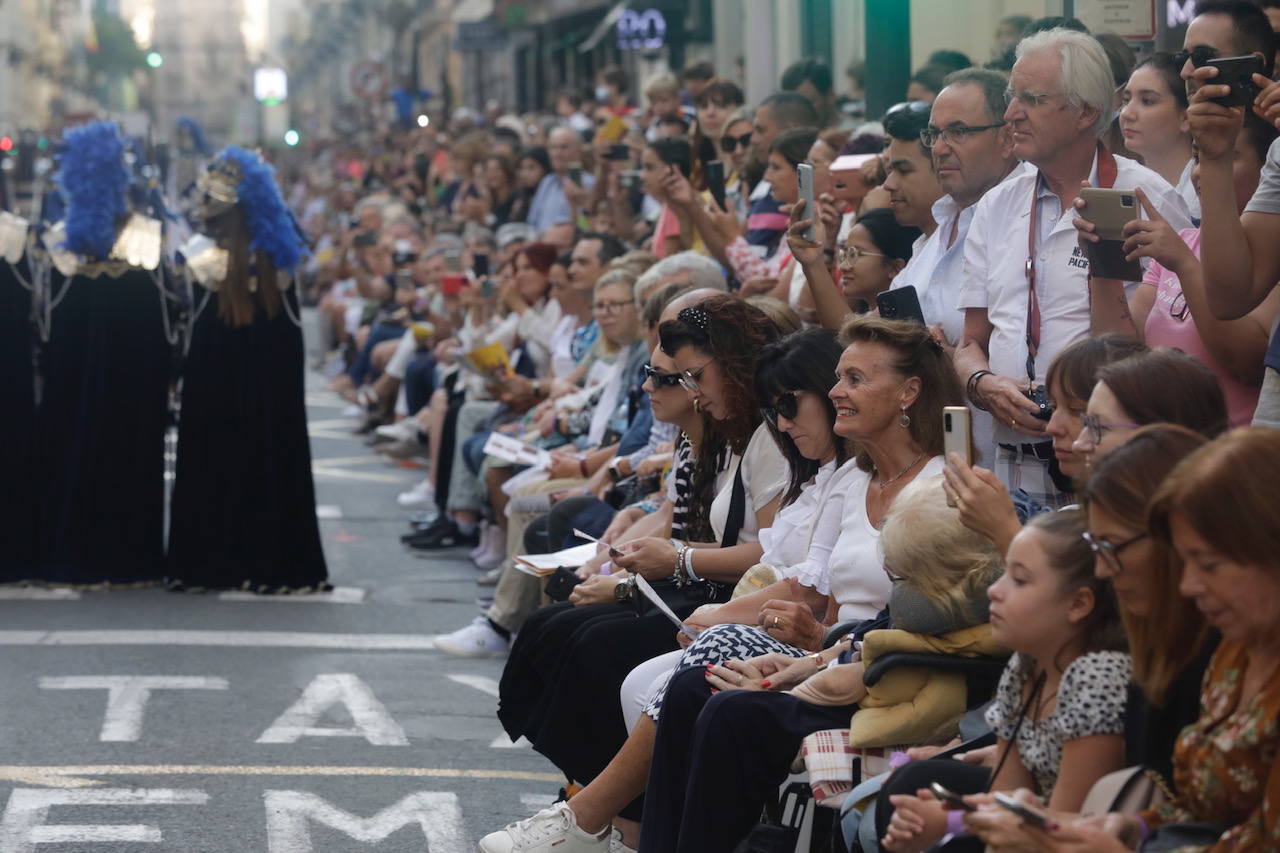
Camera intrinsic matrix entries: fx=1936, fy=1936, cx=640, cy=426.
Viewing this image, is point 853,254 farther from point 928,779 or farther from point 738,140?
point 738,140

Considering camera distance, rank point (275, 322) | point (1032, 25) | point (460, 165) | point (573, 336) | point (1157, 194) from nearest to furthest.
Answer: point (1157, 194) < point (1032, 25) < point (275, 322) < point (573, 336) < point (460, 165)

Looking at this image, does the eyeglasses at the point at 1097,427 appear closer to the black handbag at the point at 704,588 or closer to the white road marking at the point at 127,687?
the black handbag at the point at 704,588

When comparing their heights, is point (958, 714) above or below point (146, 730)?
above

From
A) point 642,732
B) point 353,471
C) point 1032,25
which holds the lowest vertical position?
point 353,471

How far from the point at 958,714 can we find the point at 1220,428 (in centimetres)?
105

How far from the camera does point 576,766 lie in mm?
6074

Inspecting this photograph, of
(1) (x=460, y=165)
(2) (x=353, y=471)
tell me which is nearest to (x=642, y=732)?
(2) (x=353, y=471)

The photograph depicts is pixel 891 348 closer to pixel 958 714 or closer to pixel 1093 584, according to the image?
pixel 958 714

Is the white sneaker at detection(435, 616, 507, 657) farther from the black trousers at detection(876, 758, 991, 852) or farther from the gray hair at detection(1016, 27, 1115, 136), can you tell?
the black trousers at detection(876, 758, 991, 852)

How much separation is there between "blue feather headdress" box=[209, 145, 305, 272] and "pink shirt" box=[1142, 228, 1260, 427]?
6.01 m

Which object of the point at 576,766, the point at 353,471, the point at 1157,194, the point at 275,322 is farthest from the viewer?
the point at 353,471

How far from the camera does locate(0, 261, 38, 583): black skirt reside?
1059 cm

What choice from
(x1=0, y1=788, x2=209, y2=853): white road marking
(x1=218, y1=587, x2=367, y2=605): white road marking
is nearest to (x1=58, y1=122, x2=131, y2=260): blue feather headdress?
(x1=218, y1=587, x2=367, y2=605): white road marking

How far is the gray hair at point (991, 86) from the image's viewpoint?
6004 mm
